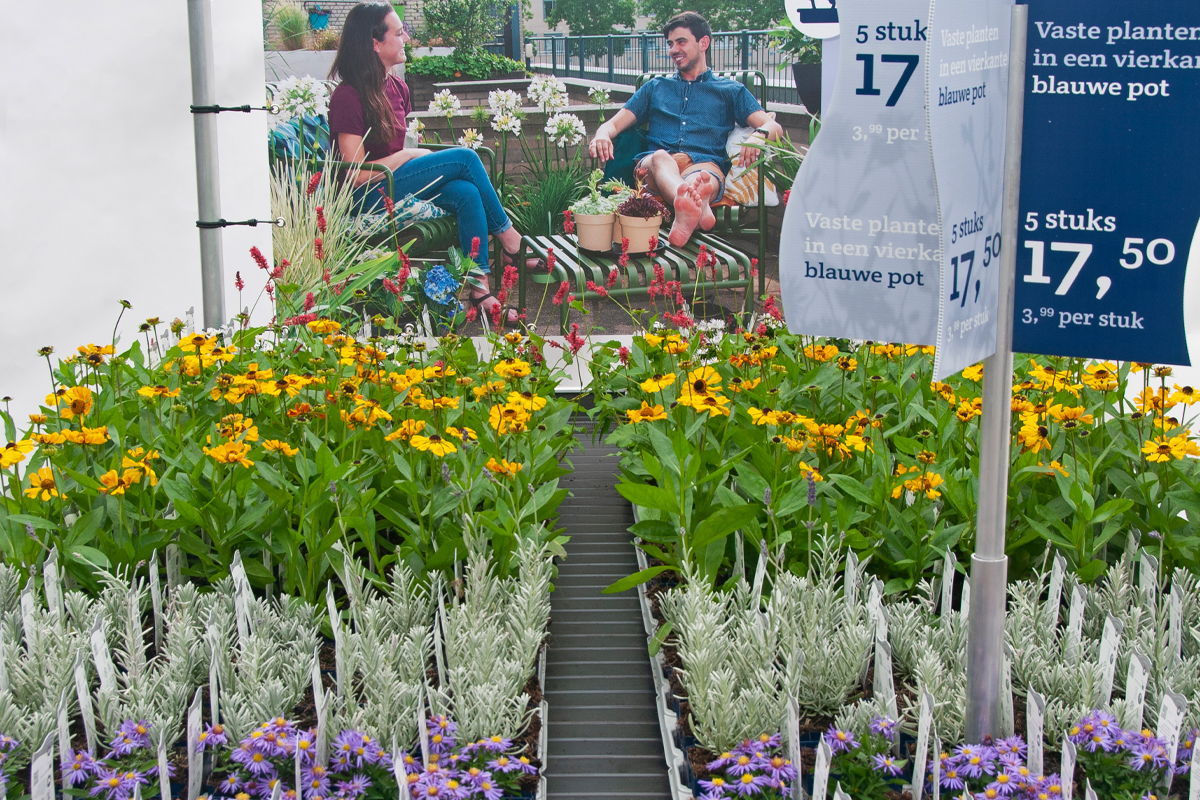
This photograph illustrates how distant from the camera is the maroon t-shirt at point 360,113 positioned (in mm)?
4988

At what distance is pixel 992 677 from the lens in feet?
5.78

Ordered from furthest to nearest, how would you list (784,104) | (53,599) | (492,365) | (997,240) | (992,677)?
1. (784,104)
2. (492,365)
3. (53,599)
4. (992,677)
5. (997,240)

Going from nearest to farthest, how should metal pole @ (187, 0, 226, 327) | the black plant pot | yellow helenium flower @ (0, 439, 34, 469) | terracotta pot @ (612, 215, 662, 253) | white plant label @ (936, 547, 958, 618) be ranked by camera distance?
white plant label @ (936, 547, 958, 618)
yellow helenium flower @ (0, 439, 34, 469)
metal pole @ (187, 0, 226, 327)
the black plant pot
terracotta pot @ (612, 215, 662, 253)

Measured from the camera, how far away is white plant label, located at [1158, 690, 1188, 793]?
64.1 inches

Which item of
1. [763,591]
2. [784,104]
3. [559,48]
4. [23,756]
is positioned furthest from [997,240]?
[559,48]

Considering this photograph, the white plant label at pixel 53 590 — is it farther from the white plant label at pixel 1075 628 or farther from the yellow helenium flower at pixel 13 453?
the white plant label at pixel 1075 628

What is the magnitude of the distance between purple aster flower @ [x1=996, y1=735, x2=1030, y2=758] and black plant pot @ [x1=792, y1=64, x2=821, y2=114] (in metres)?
3.63

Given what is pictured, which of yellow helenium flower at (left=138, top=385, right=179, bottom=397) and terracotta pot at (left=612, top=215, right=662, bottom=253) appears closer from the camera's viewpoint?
yellow helenium flower at (left=138, top=385, right=179, bottom=397)

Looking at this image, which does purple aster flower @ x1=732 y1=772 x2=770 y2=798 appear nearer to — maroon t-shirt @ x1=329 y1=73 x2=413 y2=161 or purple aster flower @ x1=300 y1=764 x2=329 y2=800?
purple aster flower @ x1=300 y1=764 x2=329 y2=800

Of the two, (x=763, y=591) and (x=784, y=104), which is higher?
(x=784, y=104)

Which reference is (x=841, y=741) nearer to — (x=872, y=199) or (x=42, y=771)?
(x=872, y=199)

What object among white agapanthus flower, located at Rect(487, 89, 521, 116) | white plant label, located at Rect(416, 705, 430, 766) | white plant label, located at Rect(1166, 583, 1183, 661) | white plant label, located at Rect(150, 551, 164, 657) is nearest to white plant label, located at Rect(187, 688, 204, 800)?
white plant label, located at Rect(416, 705, 430, 766)

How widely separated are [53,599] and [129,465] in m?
0.35

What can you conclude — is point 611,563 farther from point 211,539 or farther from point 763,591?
point 211,539
